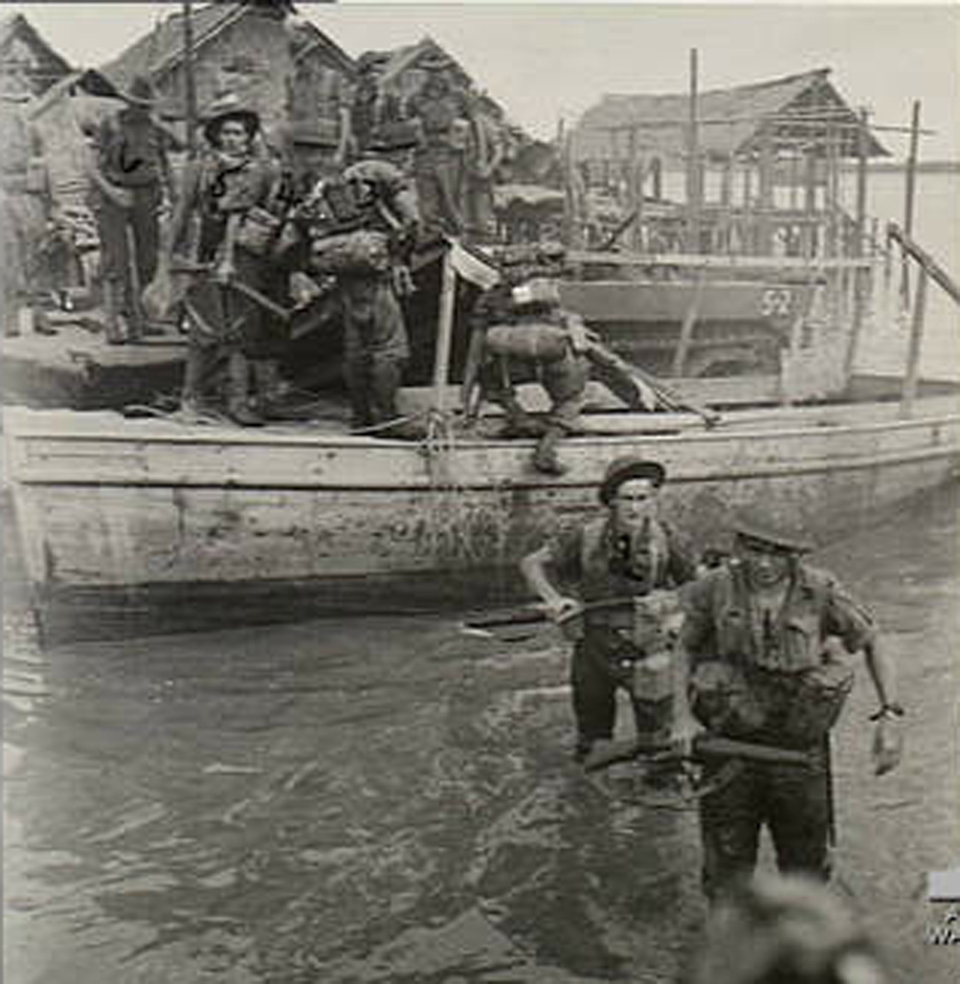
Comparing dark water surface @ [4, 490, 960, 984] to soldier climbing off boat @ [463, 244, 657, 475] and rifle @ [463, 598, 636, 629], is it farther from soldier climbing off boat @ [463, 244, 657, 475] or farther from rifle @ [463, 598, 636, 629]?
soldier climbing off boat @ [463, 244, 657, 475]

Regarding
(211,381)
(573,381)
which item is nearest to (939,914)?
(573,381)

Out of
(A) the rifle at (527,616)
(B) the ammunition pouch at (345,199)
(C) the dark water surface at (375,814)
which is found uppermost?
(B) the ammunition pouch at (345,199)

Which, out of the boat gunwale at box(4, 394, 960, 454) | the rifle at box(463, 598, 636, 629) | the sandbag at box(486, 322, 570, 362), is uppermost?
the sandbag at box(486, 322, 570, 362)

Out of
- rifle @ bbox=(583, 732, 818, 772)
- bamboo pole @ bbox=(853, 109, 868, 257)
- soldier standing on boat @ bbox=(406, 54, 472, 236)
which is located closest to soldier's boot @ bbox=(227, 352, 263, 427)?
soldier standing on boat @ bbox=(406, 54, 472, 236)

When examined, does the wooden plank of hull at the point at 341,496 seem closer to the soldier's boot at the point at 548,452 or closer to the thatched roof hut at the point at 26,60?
the soldier's boot at the point at 548,452

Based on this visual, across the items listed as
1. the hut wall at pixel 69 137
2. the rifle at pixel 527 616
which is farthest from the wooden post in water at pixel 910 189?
the hut wall at pixel 69 137

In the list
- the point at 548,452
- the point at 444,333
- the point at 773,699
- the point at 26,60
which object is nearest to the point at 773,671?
the point at 773,699
